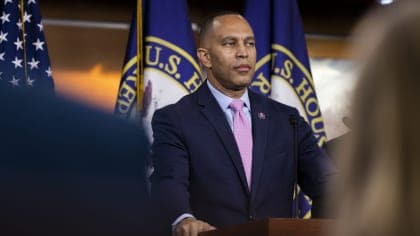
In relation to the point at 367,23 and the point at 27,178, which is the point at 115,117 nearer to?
the point at 27,178

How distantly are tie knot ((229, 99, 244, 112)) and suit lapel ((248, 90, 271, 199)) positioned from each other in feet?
0.15

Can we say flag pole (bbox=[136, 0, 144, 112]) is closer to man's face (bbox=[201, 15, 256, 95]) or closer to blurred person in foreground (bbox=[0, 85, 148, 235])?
man's face (bbox=[201, 15, 256, 95])

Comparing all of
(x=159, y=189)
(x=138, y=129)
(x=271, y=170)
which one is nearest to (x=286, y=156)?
(x=271, y=170)

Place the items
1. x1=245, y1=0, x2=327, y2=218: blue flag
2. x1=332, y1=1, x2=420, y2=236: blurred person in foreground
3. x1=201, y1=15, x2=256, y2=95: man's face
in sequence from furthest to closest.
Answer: x1=245, y1=0, x2=327, y2=218: blue flag
x1=201, y1=15, x2=256, y2=95: man's face
x1=332, y1=1, x2=420, y2=236: blurred person in foreground

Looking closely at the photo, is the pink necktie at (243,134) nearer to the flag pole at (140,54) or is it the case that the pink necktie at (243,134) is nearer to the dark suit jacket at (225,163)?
the dark suit jacket at (225,163)

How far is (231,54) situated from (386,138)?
290 centimetres

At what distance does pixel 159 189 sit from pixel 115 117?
2292 mm

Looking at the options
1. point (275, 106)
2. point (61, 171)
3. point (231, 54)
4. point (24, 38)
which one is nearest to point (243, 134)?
point (275, 106)

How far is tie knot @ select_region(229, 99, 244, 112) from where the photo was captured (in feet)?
11.3

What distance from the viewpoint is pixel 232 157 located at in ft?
10.7

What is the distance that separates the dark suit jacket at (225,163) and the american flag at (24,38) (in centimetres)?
146

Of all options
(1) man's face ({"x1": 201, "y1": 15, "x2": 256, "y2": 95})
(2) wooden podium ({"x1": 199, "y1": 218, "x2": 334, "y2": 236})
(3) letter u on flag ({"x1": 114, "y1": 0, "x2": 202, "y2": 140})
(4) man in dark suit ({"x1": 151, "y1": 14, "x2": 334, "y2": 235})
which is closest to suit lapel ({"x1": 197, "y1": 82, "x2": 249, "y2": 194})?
(4) man in dark suit ({"x1": 151, "y1": 14, "x2": 334, "y2": 235})

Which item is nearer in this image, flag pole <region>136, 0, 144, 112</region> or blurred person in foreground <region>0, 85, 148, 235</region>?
blurred person in foreground <region>0, 85, 148, 235</region>

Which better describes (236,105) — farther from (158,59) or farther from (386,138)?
(386,138)
